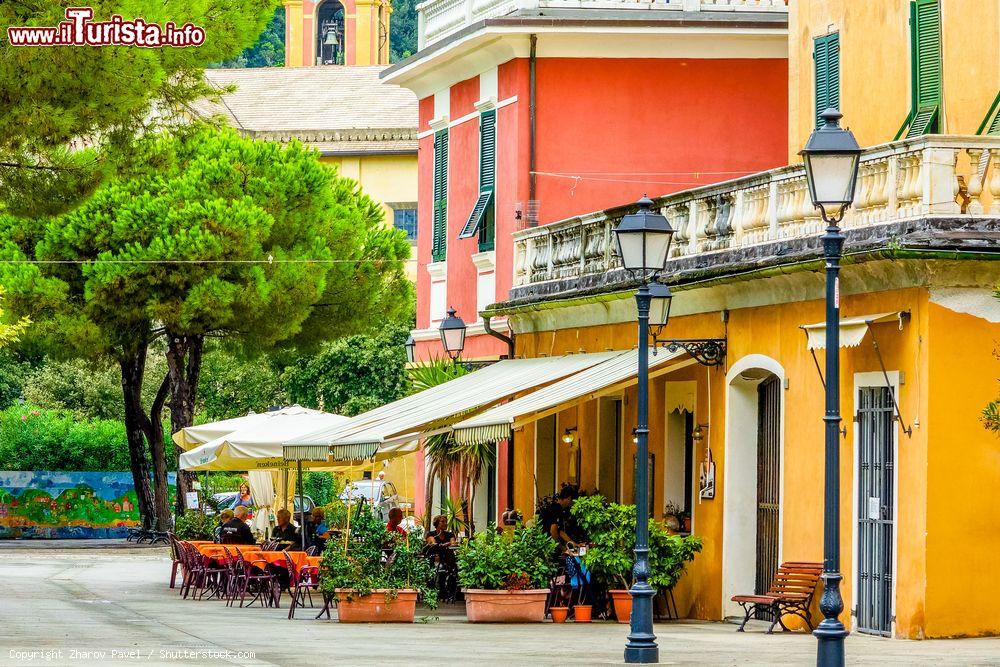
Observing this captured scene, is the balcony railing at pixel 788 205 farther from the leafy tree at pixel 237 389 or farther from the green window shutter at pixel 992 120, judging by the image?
the leafy tree at pixel 237 389

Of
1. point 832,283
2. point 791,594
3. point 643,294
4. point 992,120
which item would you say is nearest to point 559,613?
point 791,594

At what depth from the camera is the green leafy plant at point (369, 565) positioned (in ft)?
67.9

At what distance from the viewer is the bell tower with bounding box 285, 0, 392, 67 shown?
87812mm

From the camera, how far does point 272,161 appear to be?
43719mm

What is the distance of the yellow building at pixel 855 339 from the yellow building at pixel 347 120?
40629 millimetres

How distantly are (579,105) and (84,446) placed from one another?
2386cm

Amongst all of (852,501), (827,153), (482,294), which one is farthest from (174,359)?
(827,153)

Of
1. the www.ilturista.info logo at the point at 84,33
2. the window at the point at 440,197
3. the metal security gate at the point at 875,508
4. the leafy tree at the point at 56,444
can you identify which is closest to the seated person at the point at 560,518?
the metal security gate at the point at 875,508

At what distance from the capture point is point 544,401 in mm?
→ 20844

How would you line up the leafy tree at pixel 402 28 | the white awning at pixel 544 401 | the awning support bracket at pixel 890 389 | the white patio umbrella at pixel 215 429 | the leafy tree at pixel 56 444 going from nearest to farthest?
the awning support bracket at pixel 890 389 → the white awning at pixel 544 401 → the white patio umbrella at pixel 215 429 → the leafy tree at pixel 56 444 → the leafy tree at pixel 402 28

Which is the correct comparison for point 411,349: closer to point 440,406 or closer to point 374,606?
point 440,406

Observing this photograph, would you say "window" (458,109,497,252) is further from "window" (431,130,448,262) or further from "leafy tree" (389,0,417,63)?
"leafy tree" (389,0,417,63)

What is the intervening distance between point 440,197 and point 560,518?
429 inches

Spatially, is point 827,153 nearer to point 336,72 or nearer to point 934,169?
point 934,169
